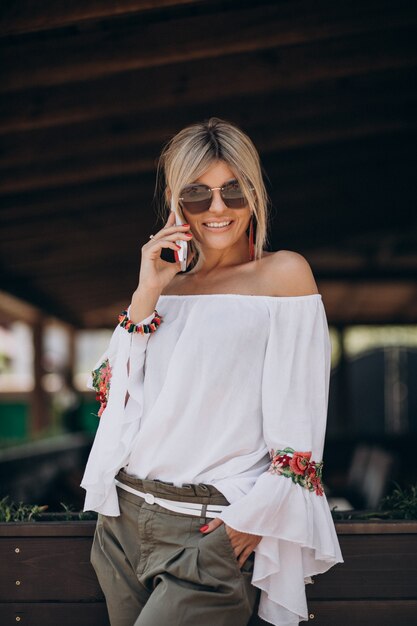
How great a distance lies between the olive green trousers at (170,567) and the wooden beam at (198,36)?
216cm

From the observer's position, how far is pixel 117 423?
206cm

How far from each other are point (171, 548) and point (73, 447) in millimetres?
9048

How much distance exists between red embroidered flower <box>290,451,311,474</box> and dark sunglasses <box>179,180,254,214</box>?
64 cm

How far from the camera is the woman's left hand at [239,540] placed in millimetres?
1847

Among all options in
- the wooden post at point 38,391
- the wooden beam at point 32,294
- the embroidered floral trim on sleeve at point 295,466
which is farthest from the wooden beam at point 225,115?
the wooden post at point 38,391

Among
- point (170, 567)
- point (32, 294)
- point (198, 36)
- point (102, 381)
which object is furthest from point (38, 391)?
point (170, 567)

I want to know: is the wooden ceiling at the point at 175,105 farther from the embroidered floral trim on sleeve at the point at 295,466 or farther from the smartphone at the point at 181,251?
the embroidered floral trim on sleeve at the point at 295,466

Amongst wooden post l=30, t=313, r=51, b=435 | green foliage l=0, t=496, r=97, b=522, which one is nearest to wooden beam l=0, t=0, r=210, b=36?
green foliage l=0, t=496, r=97, b=522

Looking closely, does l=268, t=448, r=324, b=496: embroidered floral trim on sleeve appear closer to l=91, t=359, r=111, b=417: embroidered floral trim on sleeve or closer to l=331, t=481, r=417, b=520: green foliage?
l=91, t=359, r=111, b=417: embroidered floral trim on sleeve

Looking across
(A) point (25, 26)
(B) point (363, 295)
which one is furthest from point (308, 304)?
(B) point (363, 295)

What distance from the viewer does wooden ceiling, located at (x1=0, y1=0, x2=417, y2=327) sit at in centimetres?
353

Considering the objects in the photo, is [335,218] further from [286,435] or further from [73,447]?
[286,435]

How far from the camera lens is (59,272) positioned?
895cm

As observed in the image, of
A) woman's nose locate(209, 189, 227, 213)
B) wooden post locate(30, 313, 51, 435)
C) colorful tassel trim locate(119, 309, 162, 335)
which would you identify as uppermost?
woman's nose locate(209, 189, 227, 213)
